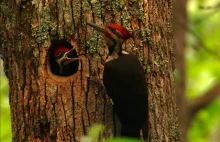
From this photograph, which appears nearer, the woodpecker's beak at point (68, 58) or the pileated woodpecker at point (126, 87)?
Answer: the pileated woodpecker at point (126, 87)

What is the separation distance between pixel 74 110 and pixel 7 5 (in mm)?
1037

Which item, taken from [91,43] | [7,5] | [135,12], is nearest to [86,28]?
[91,43]

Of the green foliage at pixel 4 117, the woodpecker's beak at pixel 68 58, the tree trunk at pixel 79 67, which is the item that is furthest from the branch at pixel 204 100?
the woodpecker's beak at pixel 68 58

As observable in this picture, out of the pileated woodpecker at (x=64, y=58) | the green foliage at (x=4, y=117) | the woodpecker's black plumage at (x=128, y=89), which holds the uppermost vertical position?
the pileated woodpecker at (x=64, y=58)

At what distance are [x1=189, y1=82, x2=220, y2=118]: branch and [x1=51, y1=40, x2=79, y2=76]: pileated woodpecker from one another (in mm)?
3229

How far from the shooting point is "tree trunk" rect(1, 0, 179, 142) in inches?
181

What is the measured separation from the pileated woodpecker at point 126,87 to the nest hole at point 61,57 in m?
0.42

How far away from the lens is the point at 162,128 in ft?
15.5

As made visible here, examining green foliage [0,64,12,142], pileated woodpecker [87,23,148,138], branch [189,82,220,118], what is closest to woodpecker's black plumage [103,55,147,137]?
pileated woodpecker [87,23,148,138]

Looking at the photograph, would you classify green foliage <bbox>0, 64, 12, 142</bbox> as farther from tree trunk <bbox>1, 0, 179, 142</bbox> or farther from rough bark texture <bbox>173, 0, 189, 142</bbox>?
tree trunk <bbox>1, 0, 179, 142</bbox>

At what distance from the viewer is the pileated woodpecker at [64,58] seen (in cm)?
479

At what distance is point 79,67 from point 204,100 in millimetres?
3627

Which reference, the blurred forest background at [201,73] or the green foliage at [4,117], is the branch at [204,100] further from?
the green foliage at [4,117]

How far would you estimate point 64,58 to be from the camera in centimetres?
490
